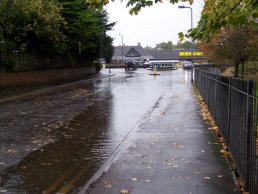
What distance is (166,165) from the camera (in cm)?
802

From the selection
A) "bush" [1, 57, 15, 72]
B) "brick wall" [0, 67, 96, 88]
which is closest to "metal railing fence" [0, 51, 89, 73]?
"bush" [1, 57, 15, 72]

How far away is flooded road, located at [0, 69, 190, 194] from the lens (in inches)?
283

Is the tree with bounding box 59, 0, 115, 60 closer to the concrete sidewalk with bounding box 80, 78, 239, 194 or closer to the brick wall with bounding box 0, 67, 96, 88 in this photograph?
the brick wall with bounding box 0, 67, 96, 88

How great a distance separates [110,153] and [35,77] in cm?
2619

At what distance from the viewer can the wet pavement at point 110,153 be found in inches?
270

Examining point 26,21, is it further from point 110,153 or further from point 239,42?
point 110,153

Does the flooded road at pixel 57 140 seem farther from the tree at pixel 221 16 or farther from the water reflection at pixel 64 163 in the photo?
the tree at pixel 221 16

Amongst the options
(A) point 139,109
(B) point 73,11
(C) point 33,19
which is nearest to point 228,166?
(A) point 139,109

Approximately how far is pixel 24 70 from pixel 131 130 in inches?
875

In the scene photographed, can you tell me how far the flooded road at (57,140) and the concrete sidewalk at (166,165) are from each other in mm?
345

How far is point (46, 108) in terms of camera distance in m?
17.9

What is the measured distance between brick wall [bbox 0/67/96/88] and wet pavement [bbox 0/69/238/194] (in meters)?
13.2

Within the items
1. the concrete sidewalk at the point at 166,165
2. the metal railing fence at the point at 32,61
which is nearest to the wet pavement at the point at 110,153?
the concrete sidewalk at the point at 166,165

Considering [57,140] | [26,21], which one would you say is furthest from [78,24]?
[57,140]
